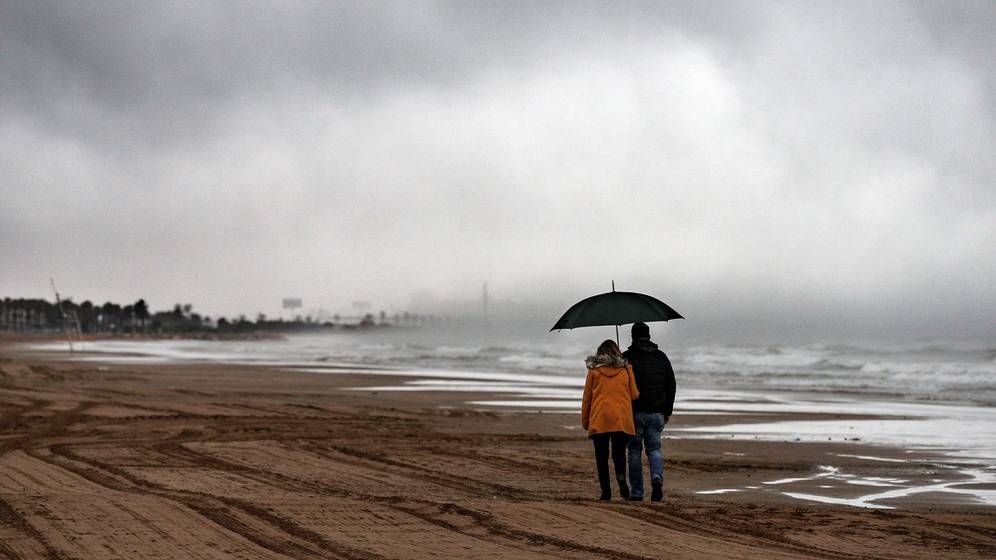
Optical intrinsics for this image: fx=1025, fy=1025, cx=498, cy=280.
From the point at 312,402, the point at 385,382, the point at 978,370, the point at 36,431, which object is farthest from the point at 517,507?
the point at 978,370

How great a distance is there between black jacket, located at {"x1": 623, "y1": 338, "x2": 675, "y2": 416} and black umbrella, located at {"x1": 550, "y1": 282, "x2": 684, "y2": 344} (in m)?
0.31

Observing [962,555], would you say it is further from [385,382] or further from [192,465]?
[385,382]

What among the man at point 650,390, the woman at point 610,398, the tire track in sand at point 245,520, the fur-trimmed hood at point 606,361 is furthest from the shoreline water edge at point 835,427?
the tire track in sand at point 245,520

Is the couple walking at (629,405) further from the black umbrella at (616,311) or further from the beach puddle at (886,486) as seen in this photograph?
the beach puddle at (886,486)

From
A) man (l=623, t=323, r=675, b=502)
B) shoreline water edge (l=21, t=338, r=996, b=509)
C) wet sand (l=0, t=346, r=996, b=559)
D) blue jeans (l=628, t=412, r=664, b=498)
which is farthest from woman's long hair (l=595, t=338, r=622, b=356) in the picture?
shoreline water edge (l=21, t=338, r=996, b=509)

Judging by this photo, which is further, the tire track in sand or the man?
the man

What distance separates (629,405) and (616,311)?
99 cm

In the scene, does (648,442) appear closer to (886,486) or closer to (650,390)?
(650,390)

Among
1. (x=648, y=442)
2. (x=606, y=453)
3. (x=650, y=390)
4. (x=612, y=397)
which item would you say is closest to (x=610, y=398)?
(x=612, y=397)

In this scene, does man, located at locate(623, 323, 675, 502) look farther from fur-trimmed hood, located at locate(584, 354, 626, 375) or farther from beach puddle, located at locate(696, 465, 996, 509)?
beach puddle, located at locate(696, 465, 996, 509)

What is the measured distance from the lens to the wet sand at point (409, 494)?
8180 mm

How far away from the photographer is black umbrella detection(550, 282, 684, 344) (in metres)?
10.7

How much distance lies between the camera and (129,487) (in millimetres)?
11102

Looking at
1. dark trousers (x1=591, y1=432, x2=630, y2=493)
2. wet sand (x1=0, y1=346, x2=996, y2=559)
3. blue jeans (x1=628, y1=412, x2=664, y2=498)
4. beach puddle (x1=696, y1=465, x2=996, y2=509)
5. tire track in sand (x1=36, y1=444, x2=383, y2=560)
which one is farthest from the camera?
beach puddle (x1=696, y1=465, x2=996, y2=509)
